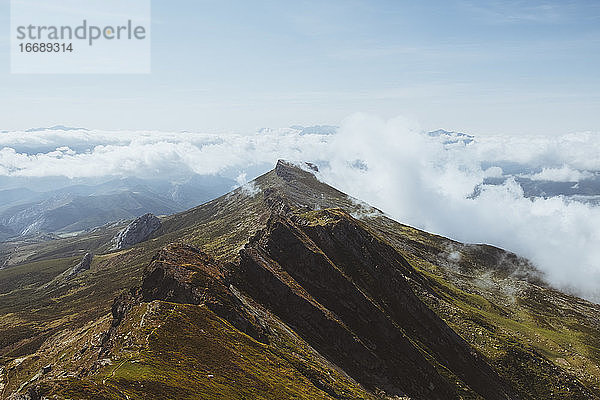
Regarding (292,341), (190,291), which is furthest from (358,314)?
(190,291)

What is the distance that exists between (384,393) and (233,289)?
48.1 meters

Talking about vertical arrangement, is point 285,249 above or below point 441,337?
above

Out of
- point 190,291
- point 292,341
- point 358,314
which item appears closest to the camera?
point 190,291

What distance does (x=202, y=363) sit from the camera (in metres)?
55.8

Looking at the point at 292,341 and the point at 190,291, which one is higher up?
the point at 190,291

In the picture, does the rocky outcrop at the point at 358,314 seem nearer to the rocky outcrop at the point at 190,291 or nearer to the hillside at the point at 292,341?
the hillside at the point at 292,341

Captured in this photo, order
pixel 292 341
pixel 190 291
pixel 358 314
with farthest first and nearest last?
pixel 358 314 → pixel 292 341 → pixel 190 291

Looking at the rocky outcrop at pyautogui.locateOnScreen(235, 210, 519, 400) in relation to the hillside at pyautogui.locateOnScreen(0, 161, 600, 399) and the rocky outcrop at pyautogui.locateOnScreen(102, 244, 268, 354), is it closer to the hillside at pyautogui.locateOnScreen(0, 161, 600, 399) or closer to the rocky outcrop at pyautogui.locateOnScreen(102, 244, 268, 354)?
the hillside at pyautogui.locateOnScreen(0, 161, 600, 399)

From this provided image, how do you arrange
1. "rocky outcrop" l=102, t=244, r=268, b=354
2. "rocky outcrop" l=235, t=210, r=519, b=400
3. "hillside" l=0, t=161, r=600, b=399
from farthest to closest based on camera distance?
"rocky outcrop" l=235, t=210, r=519, b=400 → "rocky outcrop" l=102, t=244, r=268, b=354 → "hillside" l=0, t=161, r=600, b=399

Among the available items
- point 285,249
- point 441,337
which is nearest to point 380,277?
point 441,337

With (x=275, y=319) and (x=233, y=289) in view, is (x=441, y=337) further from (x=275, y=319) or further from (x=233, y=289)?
(x=233, y=289)

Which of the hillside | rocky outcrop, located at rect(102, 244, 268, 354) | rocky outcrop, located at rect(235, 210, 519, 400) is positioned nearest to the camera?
the hillside

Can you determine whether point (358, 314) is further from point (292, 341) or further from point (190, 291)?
point (190, 291)

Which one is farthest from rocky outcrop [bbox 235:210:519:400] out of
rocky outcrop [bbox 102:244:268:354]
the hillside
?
Answer: rocky outcrop [bbox 102:244:268:354]
